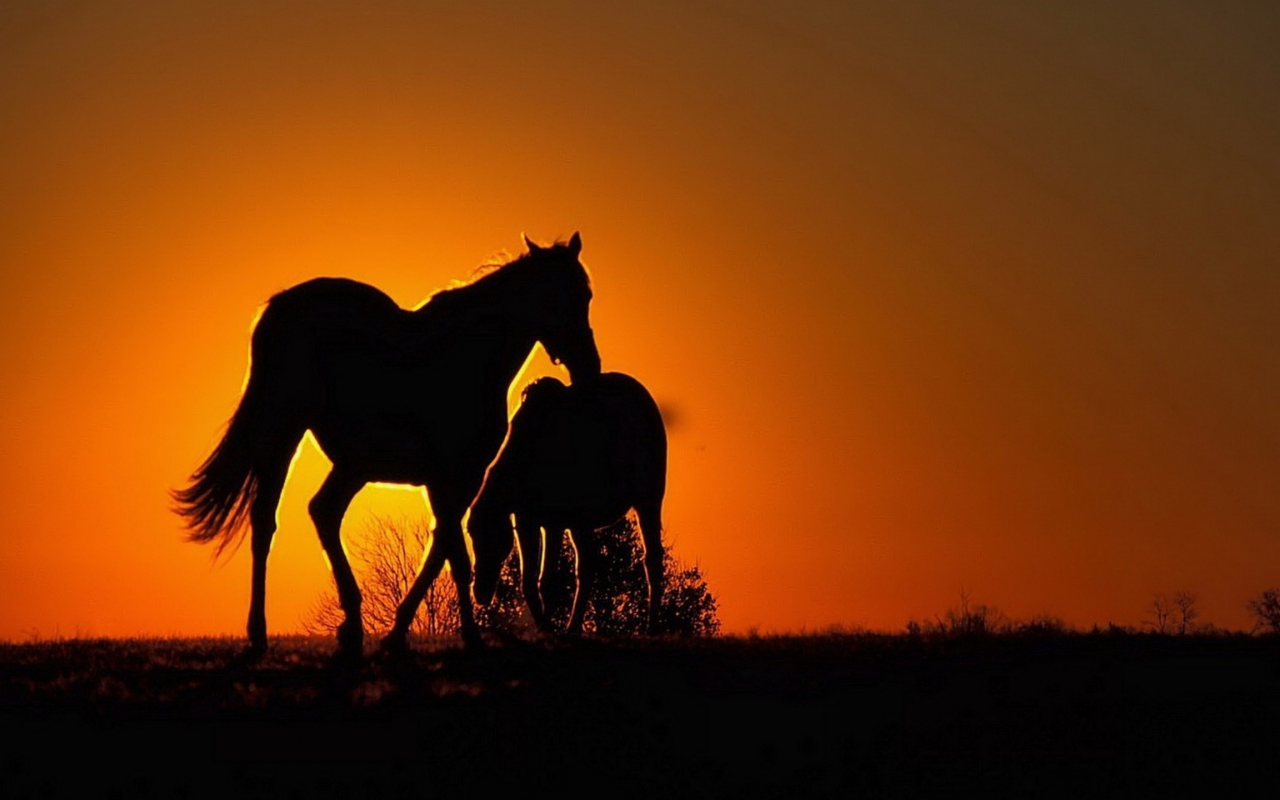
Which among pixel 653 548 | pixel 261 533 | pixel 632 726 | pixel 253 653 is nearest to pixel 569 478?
pixel 653 548

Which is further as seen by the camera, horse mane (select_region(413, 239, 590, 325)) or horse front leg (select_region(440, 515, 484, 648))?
horse mane (select_region(413, 239, 590, 325))

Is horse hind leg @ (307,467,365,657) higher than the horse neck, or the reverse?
the horse neck

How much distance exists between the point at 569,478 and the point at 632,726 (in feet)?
23.3

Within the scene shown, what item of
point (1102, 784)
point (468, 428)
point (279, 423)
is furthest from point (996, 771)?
point (279, 423)

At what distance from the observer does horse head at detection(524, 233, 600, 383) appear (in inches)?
605

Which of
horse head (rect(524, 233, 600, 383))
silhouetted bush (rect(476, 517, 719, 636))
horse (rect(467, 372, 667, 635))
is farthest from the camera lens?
silhouetted bush (rect(476, 517, 719, 636))

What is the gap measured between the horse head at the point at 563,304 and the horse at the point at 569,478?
5.61 feet

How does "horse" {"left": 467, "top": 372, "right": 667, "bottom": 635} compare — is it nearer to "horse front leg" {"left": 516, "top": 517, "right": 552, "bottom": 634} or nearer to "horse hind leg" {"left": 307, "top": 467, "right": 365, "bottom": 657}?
"horse front leg" {"left": 516, "top": 517, "right": 552, "bottom": 634}

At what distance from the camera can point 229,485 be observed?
14445mm

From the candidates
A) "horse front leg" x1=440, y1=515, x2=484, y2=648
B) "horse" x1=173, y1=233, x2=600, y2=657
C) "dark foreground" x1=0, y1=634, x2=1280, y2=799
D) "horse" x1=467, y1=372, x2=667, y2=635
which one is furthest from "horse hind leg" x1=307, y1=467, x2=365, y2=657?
"horse" x1=467, y1=372, x2=667, y2=635

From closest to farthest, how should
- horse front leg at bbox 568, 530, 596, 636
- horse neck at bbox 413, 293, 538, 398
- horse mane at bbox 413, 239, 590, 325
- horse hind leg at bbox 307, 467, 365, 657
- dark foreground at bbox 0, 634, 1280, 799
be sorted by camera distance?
dark foreground at bbox 0, 634, 1280, 799 → horse hind leg at bbox 307, 467, 365, 657 → horse neck at bbox 413, 293, 538, 398 → horse mane at bbox 413, 239, 590, 325 → horse front leg at bbox 568, 530, 596, 636

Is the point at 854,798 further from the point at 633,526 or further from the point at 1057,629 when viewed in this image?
the point at 633,526

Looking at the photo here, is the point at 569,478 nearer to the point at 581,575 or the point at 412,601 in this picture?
the point at 581,575

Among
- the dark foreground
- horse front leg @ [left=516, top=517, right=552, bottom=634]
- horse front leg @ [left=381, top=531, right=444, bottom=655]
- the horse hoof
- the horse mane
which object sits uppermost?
the horse mane
